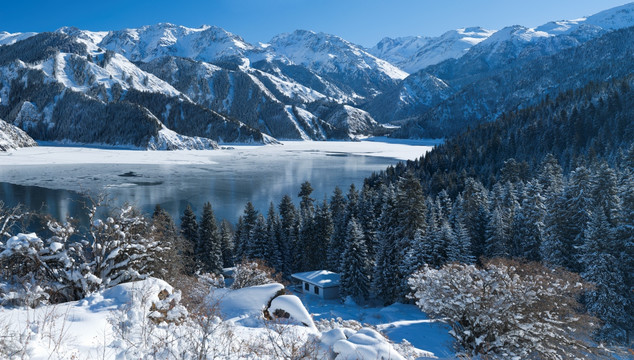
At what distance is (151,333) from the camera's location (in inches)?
373

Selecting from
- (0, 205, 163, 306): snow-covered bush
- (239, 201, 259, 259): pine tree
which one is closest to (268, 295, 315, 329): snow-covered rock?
(0, 205, 163, 306): snow-covered bush

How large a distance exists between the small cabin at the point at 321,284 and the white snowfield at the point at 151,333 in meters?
26.9

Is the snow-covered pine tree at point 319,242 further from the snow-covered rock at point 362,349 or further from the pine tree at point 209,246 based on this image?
the snow-covered rock at point 362,349

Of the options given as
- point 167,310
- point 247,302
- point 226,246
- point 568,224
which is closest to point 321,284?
point 226,246

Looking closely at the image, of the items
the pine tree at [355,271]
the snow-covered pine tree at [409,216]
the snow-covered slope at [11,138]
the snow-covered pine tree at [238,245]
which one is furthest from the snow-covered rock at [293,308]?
the snow-covered slope at [11,138]

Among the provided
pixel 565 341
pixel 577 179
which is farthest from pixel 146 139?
pixel 565 341

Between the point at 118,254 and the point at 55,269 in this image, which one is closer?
the point at 55,269

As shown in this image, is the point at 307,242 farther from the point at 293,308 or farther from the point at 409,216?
the point at 293,308

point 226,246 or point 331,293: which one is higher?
point 226,246

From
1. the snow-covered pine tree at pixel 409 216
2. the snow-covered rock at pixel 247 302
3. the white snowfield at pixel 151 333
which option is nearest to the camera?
the white snowfield at pixel 151 333

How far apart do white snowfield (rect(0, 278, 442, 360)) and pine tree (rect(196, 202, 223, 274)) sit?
3529 centimetres

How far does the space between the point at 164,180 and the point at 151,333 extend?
325 feet

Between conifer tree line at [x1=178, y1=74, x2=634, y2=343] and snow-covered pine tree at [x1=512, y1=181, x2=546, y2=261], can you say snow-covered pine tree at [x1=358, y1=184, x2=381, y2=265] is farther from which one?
snow-covered pine tree at [x1=512, y1=181, x2=546, y2=261]

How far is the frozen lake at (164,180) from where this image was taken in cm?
7506
